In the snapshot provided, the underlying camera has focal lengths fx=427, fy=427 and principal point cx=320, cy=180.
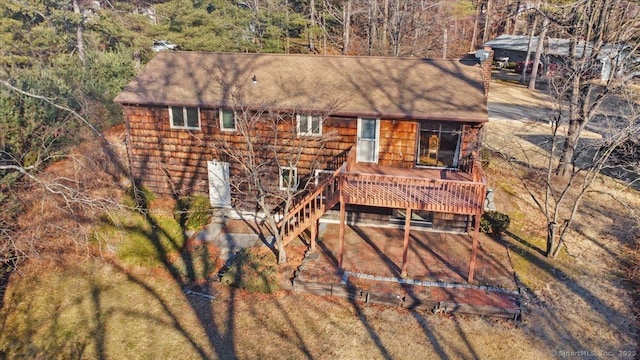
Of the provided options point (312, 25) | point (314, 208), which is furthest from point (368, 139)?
point (312, 25)

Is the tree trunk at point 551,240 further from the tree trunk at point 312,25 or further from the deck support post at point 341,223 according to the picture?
the tree trunk at point 312,25

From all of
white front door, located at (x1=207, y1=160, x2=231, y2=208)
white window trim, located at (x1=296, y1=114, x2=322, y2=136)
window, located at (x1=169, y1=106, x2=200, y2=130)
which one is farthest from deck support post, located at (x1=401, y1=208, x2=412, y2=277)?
window, located at (x1=169, y1=106, x2=200, y2=130)

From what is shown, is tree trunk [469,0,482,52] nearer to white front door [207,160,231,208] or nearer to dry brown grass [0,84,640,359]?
dry brown grass [0,84,640,359]

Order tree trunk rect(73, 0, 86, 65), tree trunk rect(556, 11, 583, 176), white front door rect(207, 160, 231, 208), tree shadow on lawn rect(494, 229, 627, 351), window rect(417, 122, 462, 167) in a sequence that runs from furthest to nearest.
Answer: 1. tree trunk rect(73, 0, 86, 65)
2. tree trunk rect(556, 11, 583, 176)
3. white front door rect(207, 160, 231, 208)
4. window rect(417, 122, 462, 167)
5. tree shadow on lawn rect(494, 229, 627, 351)

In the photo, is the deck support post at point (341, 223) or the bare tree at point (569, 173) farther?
the bare tree at point (569, 173)

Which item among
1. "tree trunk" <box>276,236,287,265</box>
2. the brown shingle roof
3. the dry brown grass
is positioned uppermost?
the brown shingle roof

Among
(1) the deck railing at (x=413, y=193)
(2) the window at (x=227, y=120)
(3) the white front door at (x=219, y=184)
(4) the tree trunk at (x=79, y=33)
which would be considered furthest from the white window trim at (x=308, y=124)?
(4) the tree trunk at (x=79, y=33)

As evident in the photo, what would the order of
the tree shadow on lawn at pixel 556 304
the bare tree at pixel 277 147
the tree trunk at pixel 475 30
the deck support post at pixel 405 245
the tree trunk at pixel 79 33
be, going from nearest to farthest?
the tree shadow on lawn at pixel 556 304 < the deck support post at pixel 405 245 < the bare tree at pixel 277 147 < the tree trunk at pixel 79 33 < the tree trunk at pixel 475 30

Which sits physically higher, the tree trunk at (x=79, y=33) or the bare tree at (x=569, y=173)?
the tree trunk at (x=79, y=33)
